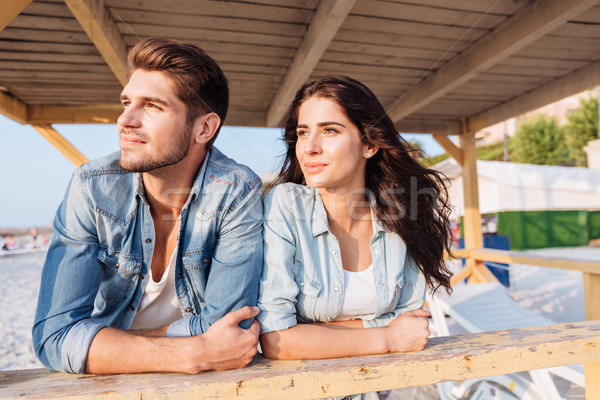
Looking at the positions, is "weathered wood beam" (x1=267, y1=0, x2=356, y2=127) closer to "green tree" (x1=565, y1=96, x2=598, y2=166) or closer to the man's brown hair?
the man's brown hair

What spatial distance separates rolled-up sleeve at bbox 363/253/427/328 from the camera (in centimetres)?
142

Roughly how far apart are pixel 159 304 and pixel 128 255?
25 cm

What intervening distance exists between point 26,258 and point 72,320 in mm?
16393

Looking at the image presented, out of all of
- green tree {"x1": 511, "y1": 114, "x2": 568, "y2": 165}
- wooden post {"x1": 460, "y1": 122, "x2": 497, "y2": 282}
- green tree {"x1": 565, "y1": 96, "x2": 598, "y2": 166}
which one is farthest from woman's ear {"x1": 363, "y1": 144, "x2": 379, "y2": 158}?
green tree {"x1": 511, "y1": 114, "x2": 568, "y2": 165}

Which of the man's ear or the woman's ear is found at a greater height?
the man's ear

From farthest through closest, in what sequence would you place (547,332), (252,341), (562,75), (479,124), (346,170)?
(479,124) → (562,75) → (346,170) → (547,332) → (252,341)

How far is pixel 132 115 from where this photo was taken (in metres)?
1.26

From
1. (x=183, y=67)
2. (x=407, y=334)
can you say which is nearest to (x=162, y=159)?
(x=183, y=67)

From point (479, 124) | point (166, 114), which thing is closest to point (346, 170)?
point (166, 114)

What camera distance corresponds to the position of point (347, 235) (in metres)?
1.59

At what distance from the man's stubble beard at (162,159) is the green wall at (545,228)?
16.5m

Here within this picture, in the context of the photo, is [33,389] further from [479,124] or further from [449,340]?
[479,124]

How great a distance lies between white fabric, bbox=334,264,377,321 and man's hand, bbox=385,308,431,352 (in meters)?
0.20

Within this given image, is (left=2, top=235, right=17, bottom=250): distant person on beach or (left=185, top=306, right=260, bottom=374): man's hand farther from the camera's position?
(left=2, top=235, right=17, bottom=250): distant person on beach
